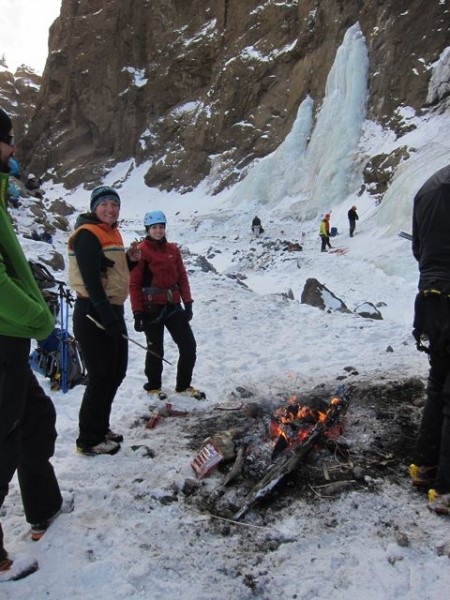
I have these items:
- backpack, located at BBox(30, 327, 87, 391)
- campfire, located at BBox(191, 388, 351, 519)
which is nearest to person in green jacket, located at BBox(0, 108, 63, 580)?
campfire, located at BBox(191, 388, 351, 519)

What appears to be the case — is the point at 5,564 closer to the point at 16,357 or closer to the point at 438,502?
the point at 16,357

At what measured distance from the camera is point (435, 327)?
3098mm

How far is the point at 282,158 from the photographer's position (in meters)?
32.2

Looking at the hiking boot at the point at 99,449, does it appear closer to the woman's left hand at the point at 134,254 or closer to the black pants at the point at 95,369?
the black pants at the point at 95,369

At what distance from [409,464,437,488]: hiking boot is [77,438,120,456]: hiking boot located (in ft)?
7.80

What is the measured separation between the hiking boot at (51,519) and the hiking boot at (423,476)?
7.84 feet

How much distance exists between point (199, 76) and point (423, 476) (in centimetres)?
5249

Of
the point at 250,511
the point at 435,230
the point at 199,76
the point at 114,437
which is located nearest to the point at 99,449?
the point at 114,437

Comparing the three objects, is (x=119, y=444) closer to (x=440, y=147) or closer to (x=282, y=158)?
(x=440, y=147)

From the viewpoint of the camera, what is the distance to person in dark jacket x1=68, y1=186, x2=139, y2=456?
3725 mm

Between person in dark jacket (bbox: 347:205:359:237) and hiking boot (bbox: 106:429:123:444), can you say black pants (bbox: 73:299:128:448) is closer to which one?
hiking boot (bbox: 106:429:123:444)

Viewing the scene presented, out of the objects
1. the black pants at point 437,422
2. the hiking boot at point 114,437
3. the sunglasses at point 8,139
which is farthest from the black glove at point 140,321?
the black pants at point 437,422

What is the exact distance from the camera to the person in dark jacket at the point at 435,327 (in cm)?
304

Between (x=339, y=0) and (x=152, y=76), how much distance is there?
28.2m
